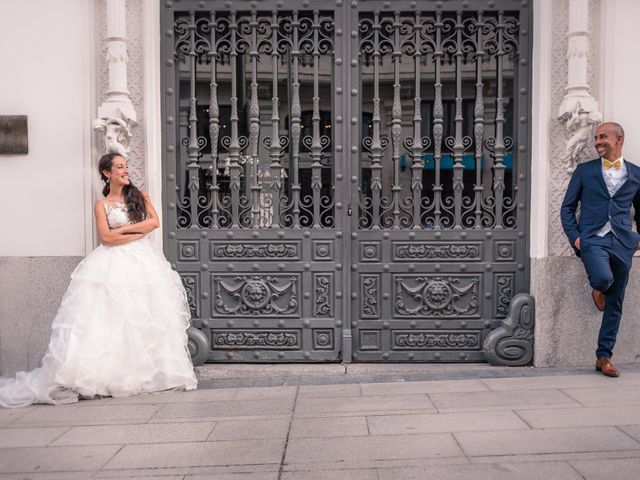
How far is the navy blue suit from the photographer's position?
5668mm

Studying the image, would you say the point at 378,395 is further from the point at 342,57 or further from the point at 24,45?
the point at 24,45

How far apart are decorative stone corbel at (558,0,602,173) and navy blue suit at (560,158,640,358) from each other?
0.33 metres

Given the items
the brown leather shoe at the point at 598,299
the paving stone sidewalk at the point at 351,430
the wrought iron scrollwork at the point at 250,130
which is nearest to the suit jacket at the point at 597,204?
the brown leather shoe at the point at 598,299

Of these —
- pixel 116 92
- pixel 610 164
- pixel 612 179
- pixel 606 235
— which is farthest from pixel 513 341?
pixel 116 92

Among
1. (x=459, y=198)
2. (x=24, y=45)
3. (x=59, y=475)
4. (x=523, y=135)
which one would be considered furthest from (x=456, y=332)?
(x=24, y=45)

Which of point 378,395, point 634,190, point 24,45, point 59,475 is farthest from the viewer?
point 24,45

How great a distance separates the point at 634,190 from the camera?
576 cm

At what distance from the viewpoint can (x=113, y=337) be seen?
5.43m

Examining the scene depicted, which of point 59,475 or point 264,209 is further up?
point 264,209

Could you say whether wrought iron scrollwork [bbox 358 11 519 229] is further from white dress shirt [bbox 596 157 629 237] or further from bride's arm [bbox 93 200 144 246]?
bride's arm [bbox 93 200 144 246]

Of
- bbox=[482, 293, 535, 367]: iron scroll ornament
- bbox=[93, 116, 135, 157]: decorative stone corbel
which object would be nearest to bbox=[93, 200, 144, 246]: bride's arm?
bbox=[93, 116, 135, 157]: decorative stone corbel

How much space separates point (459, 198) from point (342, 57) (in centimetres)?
176

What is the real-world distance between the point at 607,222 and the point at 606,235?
0.36 ft

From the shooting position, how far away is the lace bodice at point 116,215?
5.73 metres
